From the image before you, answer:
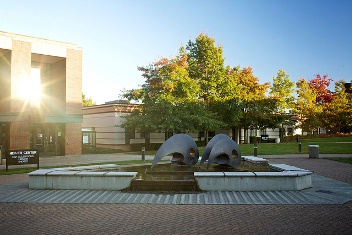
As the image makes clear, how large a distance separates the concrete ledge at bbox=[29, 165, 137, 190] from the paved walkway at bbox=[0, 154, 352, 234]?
1.19 ft

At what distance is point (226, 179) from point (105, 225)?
5012 millimetres

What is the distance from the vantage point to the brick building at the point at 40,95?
27188 millimetres

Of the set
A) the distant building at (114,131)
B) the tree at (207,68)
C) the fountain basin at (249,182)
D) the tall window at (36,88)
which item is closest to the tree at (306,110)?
the tree at (207,68)

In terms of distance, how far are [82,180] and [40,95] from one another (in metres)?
22.3

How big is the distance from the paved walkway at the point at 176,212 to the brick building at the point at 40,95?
16.7 m

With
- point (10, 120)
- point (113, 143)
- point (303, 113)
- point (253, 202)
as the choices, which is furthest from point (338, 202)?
point (303, 113)

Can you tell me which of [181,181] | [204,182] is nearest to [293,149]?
[204,182]

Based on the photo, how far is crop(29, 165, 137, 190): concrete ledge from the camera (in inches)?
462

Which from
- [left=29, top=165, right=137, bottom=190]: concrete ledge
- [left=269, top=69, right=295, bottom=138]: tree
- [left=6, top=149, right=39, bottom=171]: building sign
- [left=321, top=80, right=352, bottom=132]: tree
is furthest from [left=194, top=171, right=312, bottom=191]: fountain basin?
[left=321, top=80, right=352, bottom=132]: tree

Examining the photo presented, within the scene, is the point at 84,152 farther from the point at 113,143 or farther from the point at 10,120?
the point at 10,120

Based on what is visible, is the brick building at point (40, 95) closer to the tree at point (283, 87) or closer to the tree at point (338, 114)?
the tree at point (283, 87)

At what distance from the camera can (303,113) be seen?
59438 mm

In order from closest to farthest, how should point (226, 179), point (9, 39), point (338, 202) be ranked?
point (338, 202) < point (226, 179) < point (9, 39)

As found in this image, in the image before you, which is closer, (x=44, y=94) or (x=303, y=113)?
(x=44, y=94)
